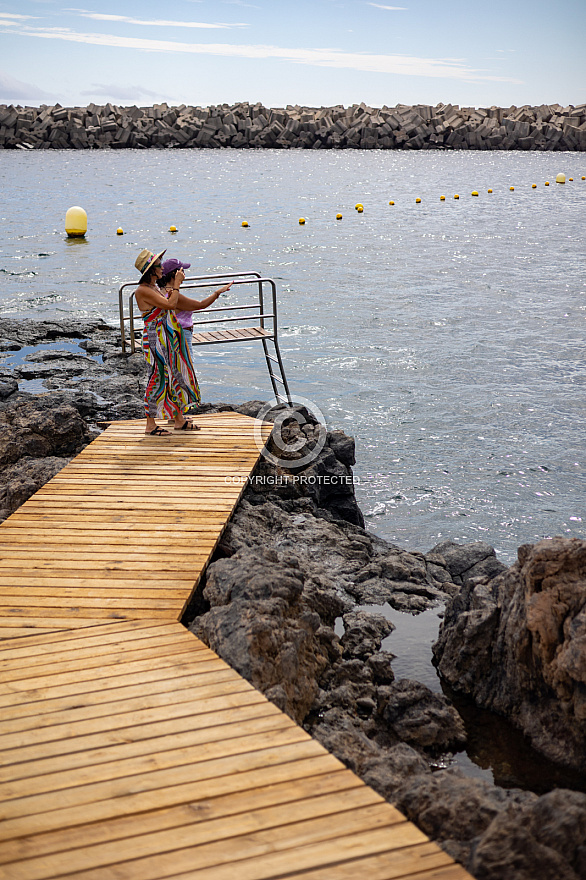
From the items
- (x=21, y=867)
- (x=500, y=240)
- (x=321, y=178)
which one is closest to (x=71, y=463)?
(x=21, y=867)

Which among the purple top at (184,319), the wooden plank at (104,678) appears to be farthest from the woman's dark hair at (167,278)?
the wooden plank at (104,678)

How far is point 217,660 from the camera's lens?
12.6 feet

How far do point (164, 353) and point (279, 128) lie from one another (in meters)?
78.1

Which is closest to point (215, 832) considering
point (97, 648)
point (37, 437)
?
point (97, 648)

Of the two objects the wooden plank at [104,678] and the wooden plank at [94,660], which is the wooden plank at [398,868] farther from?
the wooden plank at [94,660]

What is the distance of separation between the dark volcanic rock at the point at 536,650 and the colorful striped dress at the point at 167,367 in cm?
322

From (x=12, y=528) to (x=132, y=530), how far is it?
76cm

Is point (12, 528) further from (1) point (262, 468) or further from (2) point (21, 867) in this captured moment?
(2) point (21, 867)

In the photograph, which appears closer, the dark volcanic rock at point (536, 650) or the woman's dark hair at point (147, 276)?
the dark volcanic rock at point (536, 650)

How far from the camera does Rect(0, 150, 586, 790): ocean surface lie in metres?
8.93

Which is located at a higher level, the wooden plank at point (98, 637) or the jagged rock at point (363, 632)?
the wooden plank at point (98, 637)

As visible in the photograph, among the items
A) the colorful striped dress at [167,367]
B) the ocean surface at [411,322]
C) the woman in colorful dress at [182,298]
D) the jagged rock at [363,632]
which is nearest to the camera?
the jagged rock at [363,632]

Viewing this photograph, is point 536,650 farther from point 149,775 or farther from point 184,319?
point 184,319

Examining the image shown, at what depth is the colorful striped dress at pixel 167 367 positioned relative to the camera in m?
6.79
